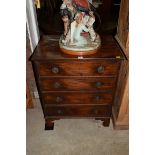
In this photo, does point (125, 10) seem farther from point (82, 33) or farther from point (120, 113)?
point (120, 113)

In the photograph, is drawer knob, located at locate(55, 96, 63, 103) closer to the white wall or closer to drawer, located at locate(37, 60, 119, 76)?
drawer, located at locate(37, 60, 119, 76)

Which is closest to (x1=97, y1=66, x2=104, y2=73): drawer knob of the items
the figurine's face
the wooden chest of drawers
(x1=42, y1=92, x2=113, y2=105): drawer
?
the wooden chest of drawers

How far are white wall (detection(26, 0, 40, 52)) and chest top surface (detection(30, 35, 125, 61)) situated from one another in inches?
1.9

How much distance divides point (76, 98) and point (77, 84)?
138mm

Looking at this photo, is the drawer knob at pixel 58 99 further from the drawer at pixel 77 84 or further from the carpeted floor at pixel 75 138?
the carpeted floor at pixel 75 138

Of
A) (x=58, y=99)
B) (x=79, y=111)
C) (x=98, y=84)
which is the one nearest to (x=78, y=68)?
(x=98, y=84)

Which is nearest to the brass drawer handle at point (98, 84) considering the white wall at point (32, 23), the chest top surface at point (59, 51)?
the chest top surface at point (59, 51)

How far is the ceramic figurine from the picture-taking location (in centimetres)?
131

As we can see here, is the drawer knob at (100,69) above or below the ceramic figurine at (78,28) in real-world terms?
below

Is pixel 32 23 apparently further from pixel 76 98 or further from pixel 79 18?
pixel 76 98

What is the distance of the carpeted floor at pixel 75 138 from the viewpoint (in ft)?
5.21

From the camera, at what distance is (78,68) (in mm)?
1408

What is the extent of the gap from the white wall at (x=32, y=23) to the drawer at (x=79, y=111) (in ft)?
1.72
